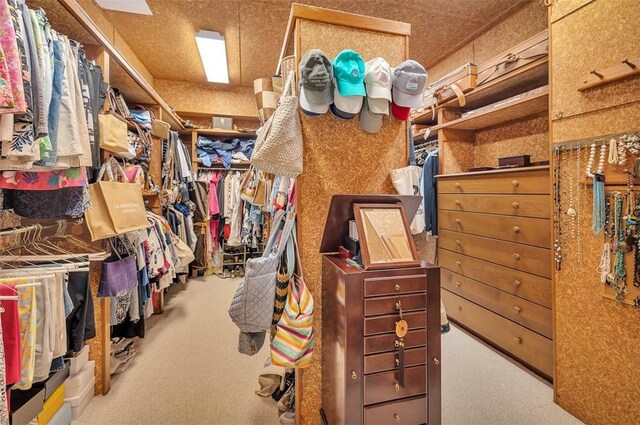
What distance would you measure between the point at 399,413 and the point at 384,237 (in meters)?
0.68

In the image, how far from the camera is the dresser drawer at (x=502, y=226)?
6.44ft

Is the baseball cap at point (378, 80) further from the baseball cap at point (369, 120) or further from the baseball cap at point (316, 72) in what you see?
the baseball cap at point (316, 72)

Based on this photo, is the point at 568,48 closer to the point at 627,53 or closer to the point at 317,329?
the point at 627,53

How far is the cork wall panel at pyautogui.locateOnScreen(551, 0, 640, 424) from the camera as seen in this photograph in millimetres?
1396

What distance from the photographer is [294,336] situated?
1.30 meters

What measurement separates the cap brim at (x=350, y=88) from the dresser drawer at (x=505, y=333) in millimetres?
2040

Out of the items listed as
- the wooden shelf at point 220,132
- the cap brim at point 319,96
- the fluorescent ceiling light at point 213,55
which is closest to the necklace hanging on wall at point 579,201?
the cap brim at point 319,96

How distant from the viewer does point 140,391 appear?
6.07 feet

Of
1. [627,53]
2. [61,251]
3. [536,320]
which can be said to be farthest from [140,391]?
[627,53]

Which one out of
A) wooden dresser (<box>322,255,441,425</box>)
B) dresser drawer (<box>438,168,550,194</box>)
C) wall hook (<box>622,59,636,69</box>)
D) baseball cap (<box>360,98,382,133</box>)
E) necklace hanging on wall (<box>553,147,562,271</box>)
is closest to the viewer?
wooden dresser (<box>322,255,441,425</box>)

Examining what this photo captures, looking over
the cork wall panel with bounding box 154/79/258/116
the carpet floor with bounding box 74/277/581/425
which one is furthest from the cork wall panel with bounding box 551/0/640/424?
the cork wall panel with bounding box 154/79/258/116

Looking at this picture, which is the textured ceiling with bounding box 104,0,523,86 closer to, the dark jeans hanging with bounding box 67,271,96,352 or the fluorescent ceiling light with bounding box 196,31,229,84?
the fluorescent ceiling light with bounding box 196,31,229,84

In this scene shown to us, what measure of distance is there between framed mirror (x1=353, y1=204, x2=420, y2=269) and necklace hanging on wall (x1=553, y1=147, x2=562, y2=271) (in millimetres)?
1134

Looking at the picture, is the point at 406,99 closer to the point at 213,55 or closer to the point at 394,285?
the point at 394,285
